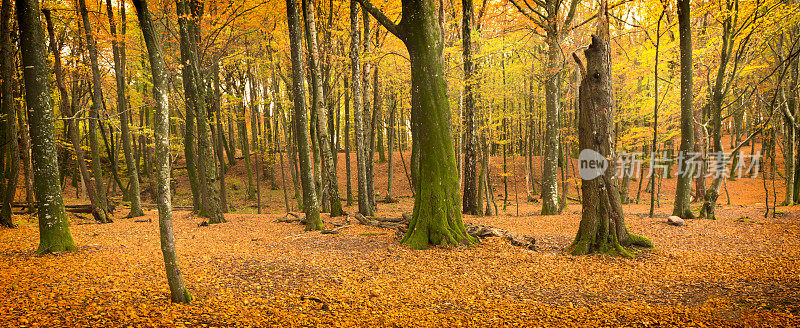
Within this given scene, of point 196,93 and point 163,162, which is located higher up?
point 196,93

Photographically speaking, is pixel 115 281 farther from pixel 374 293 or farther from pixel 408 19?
pixel 408 19

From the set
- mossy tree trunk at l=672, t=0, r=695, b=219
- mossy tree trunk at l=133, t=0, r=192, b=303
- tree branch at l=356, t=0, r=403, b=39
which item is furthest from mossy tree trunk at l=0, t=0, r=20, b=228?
mossy tree trunk at l=672, t=0, r=695, b=219

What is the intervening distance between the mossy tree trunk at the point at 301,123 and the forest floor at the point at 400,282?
3.41 ft

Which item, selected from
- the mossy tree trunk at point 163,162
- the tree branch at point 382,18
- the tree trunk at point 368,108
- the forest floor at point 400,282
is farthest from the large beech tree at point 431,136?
the tree trunk at point 368,108

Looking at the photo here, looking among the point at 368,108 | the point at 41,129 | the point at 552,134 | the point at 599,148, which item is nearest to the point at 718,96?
the point at 552,134

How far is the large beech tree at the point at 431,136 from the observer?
6.86 metres

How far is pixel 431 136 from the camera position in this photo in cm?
689

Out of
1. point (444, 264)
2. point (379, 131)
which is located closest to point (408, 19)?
point (444, 264)

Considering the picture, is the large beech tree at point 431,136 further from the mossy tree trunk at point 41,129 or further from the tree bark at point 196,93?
the tree bark at point 196,93

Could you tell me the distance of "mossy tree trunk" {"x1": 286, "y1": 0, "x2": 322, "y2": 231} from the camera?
8.95m

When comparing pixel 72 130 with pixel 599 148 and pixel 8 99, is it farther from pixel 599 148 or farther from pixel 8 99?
pixel 599 148

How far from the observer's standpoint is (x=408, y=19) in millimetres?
6996

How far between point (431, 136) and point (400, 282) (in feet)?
9.32

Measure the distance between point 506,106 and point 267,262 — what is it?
80.7ft
